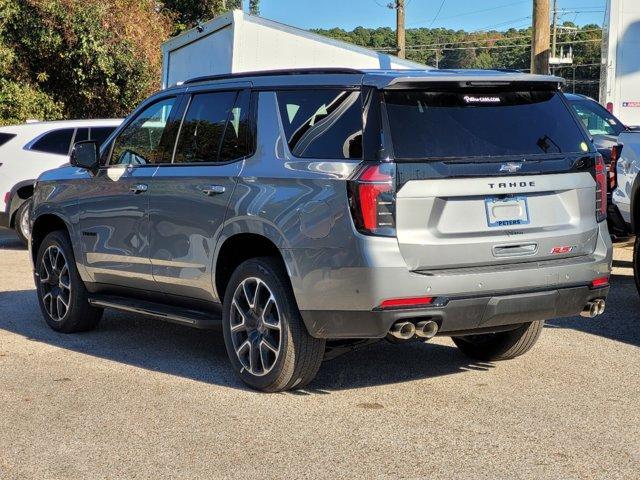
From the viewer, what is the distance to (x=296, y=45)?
1917cm

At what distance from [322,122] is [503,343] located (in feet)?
6.72

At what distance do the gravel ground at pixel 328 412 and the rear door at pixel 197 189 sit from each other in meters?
0.67

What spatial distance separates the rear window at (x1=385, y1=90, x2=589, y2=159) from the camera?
19.4ft

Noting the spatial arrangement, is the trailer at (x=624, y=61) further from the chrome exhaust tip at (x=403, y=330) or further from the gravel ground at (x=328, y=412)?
the chrome exhaust tip at (x=403, y=330)

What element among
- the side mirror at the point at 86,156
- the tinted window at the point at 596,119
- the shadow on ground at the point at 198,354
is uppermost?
the side mirror at the point at 86,156

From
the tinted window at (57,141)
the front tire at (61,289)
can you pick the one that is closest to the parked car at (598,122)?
the tinted window at (57,141)

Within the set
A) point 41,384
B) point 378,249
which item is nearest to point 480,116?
point 378,249

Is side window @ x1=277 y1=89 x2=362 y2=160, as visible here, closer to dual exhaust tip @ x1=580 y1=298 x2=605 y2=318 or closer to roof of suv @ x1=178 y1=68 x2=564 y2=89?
roof of suv @ x1=178 y1=68 x2=564 y2=89

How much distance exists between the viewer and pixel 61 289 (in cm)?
852

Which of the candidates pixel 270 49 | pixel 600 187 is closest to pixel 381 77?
pixel 600 187

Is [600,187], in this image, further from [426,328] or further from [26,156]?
[26,156]

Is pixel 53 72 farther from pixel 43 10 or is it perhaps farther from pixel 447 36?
pixel 447 36

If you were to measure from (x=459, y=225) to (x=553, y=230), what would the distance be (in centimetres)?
63

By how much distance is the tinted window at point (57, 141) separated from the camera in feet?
48.7
